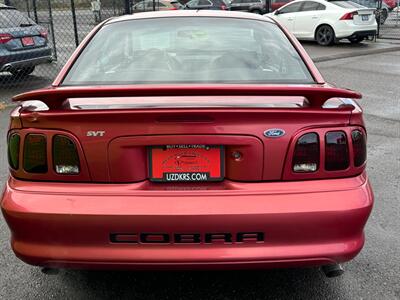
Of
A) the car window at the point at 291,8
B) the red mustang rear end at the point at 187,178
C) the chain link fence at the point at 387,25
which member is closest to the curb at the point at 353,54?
the chain link fence at the point at 387,25

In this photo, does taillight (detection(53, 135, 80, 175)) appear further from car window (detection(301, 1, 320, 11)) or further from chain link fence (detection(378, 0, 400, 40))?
chain link fence (detection(378, 0, 400, 40))

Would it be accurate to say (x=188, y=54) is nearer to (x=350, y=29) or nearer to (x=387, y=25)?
(x=350, y=29)

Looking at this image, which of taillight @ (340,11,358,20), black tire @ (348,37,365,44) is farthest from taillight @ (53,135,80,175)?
black tire @ (348,37,365,44)

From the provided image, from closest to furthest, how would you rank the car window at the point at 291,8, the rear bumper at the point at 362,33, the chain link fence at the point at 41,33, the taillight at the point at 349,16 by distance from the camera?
the chain link fence at the point at 41,33
the taillight at the point at 349,16
the rear bumper at the point at 362,33
the car window at the point at 291,8

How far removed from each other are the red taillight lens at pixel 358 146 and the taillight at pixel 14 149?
5.64 feet

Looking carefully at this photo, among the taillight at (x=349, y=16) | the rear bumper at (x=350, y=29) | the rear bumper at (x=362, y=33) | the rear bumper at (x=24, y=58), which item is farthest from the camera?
the rear bumper at (x=362, y=33)

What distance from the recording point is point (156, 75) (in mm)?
2977

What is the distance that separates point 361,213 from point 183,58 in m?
1.48

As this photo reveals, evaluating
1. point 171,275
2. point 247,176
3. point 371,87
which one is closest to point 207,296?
point 171,275

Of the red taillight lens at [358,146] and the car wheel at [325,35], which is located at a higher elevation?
the red taillight lens at [358,146]

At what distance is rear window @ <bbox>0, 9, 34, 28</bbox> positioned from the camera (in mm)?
9414

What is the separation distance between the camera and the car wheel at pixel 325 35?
1568cm

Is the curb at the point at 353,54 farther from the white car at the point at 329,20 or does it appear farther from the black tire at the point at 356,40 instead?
the black tire at the point at 356,40

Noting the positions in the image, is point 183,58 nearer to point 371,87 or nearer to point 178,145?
point 178,145
